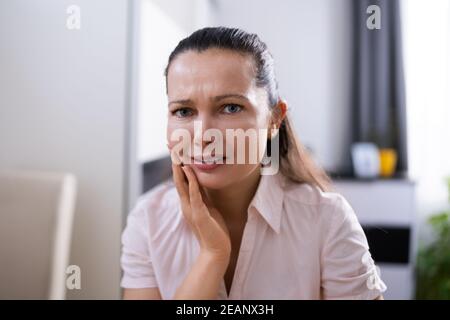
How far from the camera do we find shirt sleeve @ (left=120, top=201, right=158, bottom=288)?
69 cm

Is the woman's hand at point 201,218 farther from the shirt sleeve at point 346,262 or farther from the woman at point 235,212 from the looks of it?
the shirt sleeve at point 346,262

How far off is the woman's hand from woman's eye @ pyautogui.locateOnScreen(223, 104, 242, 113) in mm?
97

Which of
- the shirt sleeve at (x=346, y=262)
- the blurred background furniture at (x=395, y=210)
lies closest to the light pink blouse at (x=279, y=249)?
the shirt sleeve at (x=346, y=262)

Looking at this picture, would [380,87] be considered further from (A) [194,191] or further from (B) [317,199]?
(A) [194,191]

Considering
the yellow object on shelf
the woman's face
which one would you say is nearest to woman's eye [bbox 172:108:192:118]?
the woman's face

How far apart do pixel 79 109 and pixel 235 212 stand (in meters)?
0.31

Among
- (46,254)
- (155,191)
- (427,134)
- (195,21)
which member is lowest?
(46,254)

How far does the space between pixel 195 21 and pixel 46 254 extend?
0.46 metres

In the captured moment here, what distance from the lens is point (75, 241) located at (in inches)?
30.3

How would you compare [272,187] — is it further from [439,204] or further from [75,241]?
[439,204]

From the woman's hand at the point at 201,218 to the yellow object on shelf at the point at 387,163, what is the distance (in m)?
0.99

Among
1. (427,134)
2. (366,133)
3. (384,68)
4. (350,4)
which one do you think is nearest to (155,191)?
(350,4)

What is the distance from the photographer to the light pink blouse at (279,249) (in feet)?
2.17

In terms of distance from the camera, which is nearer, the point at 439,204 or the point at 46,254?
the point at 46,254
